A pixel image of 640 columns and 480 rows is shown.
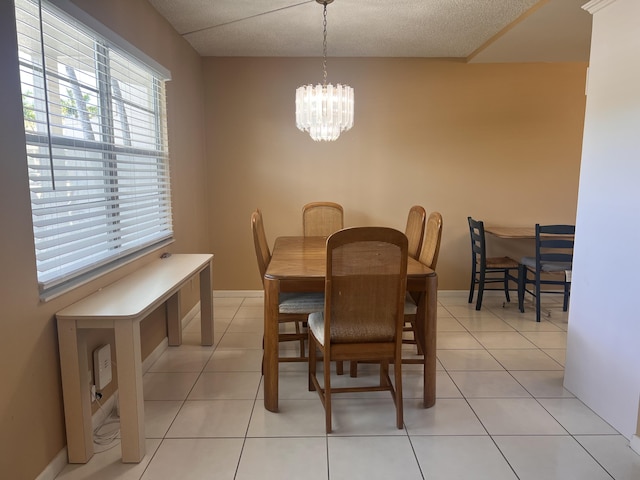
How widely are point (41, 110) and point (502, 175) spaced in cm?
398

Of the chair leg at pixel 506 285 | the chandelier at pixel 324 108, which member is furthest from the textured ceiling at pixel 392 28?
the chair leg at pixel 506 285

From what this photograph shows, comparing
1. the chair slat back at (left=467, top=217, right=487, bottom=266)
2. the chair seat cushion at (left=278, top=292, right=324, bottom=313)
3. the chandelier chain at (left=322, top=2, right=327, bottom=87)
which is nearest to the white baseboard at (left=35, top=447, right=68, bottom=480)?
the chair seat cushion at (left=278, top=292, right=324, bottom=313)

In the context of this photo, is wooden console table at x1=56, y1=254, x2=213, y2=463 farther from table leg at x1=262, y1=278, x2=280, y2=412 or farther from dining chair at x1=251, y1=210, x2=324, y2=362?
dining chair at x1=251, y1=210, x2=324, y2=362

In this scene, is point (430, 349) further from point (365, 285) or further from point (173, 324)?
point (173, 324)

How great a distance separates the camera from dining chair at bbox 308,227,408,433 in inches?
77.6

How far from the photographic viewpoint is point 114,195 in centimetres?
239

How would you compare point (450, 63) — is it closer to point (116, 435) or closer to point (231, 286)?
point (231, 286)

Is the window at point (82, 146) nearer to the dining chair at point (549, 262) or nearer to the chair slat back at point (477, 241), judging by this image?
the chair slat back at point (477, 241)

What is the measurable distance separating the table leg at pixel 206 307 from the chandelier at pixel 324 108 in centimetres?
125

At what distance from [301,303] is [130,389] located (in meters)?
1.07

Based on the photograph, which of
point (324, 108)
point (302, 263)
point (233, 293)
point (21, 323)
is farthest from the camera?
point (233, 293)

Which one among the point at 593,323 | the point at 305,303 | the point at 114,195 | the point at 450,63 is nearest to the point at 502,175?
the point at 450,63

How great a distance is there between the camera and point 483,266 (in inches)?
156

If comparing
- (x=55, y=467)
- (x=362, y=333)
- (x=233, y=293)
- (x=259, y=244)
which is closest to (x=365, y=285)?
(x=362, y=333)
